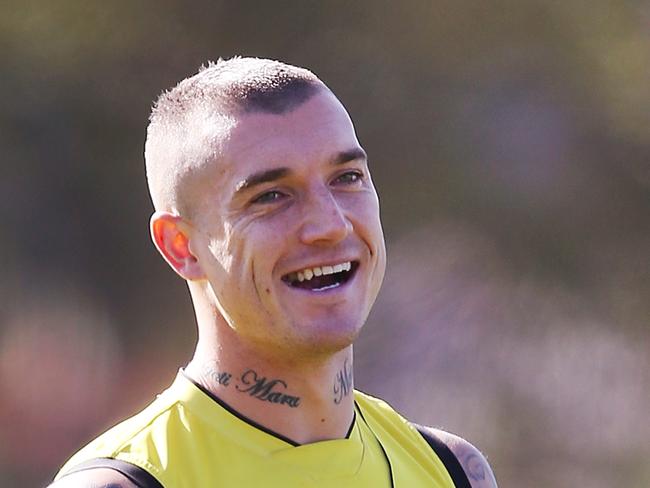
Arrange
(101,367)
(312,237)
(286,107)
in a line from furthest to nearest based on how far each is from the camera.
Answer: (101,367) → (286,107) → (312,237)

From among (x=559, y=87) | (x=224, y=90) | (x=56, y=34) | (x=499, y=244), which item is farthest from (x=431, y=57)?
(x=224, y=90)

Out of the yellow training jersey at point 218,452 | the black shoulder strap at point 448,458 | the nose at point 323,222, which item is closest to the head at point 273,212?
the nose at point 323,222

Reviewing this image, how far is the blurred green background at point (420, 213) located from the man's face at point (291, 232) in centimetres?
540

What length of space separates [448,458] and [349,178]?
0.75 m

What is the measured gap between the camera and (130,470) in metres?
2.15

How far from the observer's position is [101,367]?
808cm

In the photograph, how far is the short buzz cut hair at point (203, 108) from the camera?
234 centimetres

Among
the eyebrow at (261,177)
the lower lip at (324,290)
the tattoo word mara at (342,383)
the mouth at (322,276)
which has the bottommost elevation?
the tattoo word mara at (342,383)

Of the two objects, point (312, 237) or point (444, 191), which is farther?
point (444, 191)

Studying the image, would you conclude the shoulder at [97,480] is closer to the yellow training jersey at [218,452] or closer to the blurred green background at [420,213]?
the yellow training jersey at [218,452]

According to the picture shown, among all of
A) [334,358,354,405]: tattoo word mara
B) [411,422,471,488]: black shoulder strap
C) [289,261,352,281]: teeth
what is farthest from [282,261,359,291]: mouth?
[411,422,471,488]: black shoulder strap

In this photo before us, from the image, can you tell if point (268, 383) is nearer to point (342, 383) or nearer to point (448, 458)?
point (342, 383)

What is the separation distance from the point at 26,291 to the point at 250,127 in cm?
622

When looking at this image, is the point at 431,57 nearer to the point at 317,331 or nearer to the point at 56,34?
the point at 56,34
